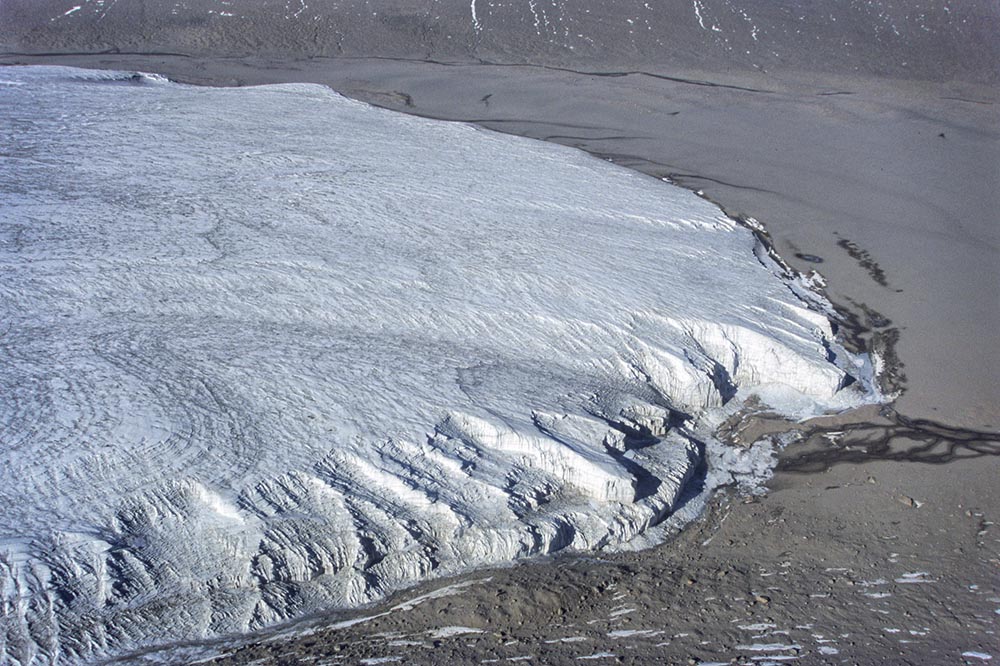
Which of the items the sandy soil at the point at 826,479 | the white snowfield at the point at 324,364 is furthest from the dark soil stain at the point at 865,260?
the white snowfield at the point at 324,364

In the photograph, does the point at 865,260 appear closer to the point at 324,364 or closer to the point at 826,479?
the point at 826,479

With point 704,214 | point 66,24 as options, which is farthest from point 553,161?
point 66,24

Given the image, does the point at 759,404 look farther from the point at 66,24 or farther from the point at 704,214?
the point at 66,24

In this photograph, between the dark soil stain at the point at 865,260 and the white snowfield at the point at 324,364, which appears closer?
the white snowfield at the point at 324,364

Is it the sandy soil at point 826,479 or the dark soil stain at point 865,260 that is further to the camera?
the dark soil stain at point 865,260

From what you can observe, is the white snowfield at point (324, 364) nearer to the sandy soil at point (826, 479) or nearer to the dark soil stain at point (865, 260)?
the sandy soil at point (826, 479)

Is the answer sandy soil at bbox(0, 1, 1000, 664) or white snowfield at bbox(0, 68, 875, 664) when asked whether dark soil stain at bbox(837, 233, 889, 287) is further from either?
white snowfield at bbox(0, 68, 875, 664)

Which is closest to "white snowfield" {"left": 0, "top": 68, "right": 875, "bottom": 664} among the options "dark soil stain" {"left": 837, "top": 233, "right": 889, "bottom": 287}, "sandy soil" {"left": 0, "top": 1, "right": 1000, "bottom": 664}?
"sandy soil" {"left": 0, "top": 1, "right": 1000, "bottom": 664}
